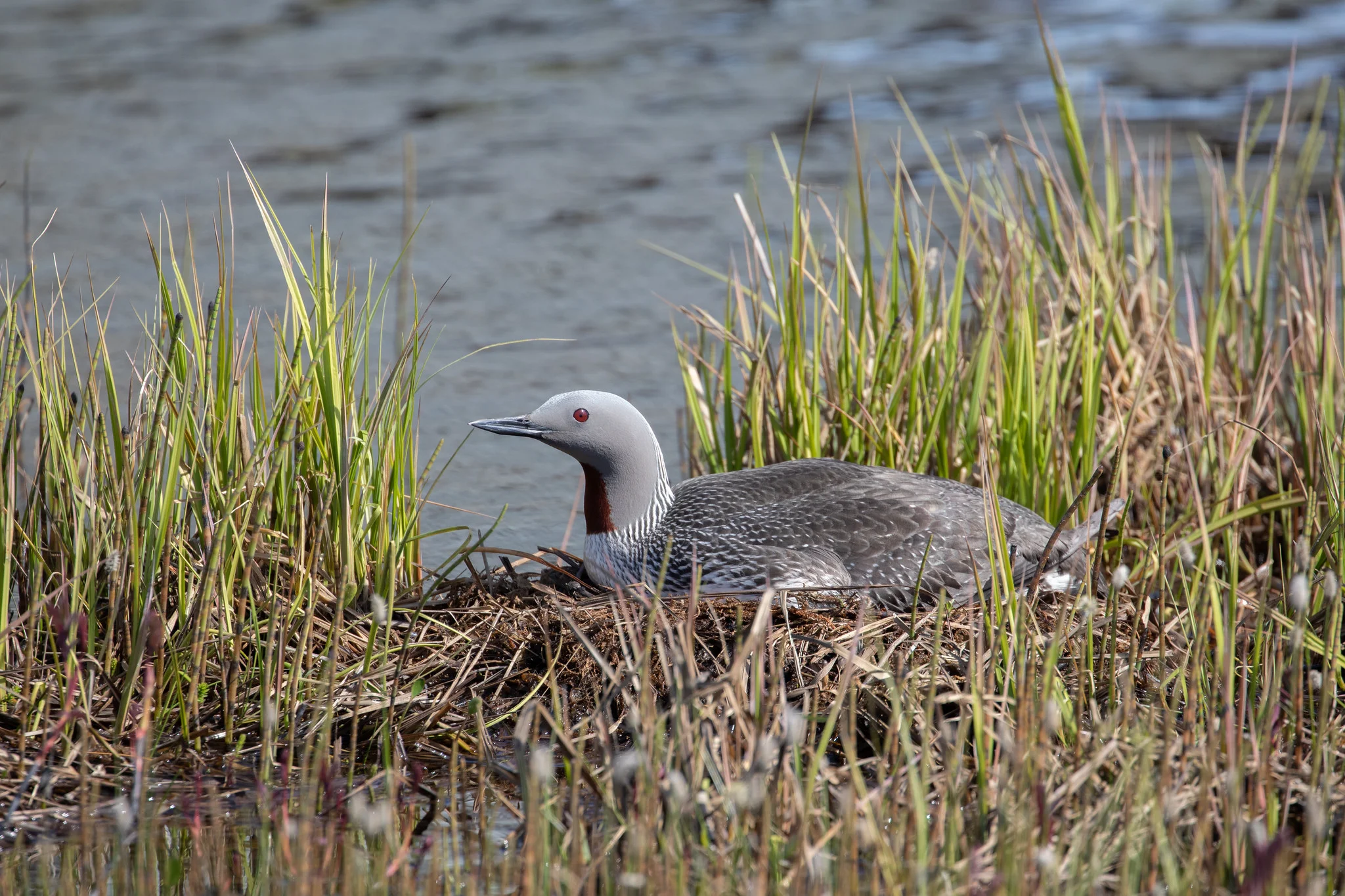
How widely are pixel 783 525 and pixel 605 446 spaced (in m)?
0.53

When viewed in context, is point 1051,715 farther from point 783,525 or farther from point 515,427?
point 515,427

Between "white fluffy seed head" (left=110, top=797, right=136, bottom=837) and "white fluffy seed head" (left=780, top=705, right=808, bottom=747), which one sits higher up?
"white fluffy seed head" (left=780, top=705, right=808, bottom=747)

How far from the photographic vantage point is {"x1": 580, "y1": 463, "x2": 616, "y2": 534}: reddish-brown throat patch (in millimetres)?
4379

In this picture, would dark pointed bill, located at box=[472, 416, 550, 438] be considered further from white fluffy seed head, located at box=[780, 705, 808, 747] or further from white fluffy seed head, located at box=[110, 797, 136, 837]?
white fluffy seed head, located at box=[780, 705, 808, 747]

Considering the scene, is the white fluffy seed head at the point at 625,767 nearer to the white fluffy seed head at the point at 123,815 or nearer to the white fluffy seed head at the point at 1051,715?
the white fluffy seed head at the point at 1051,715

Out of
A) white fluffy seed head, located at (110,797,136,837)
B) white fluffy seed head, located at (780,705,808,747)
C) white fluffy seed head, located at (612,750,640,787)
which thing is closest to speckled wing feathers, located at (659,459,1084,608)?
white fluffy seed head, located at (780,705,808,747)

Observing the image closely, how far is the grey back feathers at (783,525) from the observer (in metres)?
4.14

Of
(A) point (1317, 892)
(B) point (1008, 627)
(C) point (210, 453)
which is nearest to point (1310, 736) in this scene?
(B) point (1008, 627)

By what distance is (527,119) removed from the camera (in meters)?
11.1

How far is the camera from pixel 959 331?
4.84m

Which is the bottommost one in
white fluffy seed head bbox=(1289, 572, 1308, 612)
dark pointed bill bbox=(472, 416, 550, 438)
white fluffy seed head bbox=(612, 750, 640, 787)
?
white fluffy seed head bbox=(612, 750, 640, 787)

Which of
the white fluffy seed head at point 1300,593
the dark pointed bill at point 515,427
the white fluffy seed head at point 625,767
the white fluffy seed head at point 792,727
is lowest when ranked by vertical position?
the white fluffy seed head at point 625,767

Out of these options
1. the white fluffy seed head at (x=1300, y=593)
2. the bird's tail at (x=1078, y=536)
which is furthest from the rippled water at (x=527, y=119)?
the white fluffy seed head at (x=1300, y=593)

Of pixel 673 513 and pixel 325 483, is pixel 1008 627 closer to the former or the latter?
pixel 673 513
